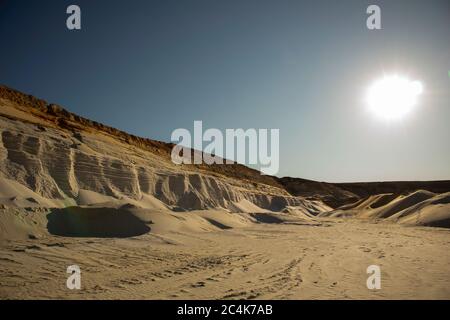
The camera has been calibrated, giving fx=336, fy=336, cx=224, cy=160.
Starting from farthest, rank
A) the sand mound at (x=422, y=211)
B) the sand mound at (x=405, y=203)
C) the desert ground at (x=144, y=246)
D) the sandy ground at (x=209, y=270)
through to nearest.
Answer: the sand mound at (x=405, y=203) < the sand mound at (x=422, y=211) < the desert ground at (x=144, y=246) < the sandy ground at (x=209, y=270)

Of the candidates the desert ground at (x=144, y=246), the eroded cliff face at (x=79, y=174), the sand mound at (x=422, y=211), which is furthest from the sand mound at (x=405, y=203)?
the eroded cliff face at (x=79, y=174)

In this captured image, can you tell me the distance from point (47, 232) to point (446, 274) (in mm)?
10915

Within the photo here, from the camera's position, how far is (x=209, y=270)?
708 centimetres

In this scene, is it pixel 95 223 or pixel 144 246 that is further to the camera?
pixel 95 223

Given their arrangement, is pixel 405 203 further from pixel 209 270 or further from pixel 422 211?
pixel 209 270

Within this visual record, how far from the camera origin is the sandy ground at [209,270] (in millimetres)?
5375

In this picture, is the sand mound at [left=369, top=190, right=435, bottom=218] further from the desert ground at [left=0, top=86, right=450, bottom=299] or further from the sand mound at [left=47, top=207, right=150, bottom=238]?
the sand mound at [left=47, top=207, right=150, bottom=238]

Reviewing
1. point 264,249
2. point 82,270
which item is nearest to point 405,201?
point 264,249

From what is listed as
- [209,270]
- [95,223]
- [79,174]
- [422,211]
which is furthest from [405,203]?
[209,270]

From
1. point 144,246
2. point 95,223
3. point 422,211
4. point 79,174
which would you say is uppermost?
point 79,174

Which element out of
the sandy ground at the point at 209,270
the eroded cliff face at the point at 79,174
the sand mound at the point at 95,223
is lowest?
the sandy ground at the point at 209,270

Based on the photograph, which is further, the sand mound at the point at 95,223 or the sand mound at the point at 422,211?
the sand mound at the point at 422,211

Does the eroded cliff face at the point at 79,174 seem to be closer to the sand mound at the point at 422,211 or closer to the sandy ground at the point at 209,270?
the sandy ground at the point at 209,270
